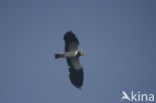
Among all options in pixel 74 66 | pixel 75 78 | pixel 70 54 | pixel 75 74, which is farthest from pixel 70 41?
pixel 75 78

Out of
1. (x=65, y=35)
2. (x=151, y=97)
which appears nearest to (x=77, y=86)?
(x=65, y=35)

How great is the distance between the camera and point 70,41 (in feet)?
136

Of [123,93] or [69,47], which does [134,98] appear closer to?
[123,93]

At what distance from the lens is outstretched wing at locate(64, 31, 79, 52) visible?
4144 centimetres

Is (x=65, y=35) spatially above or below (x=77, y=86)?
above

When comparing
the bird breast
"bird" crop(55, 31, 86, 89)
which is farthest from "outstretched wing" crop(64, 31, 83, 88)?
the bird breast

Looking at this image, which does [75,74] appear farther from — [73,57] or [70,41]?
[70,41]

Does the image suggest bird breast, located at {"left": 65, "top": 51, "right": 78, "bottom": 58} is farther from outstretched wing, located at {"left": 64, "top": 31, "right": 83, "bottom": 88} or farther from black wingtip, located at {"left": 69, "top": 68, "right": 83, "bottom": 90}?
black wingtip, located at {"left": 69, "top": 68, "right": 83, "bottom": 90}

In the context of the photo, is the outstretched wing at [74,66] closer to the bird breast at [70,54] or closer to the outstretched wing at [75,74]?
the outstretched wing at [75,74]

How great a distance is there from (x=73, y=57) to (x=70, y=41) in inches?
45.2

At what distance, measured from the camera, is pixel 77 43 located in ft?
137

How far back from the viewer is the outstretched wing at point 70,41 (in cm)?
4144

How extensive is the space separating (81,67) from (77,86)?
4.09 feet

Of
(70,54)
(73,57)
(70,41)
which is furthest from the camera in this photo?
(73,57)
